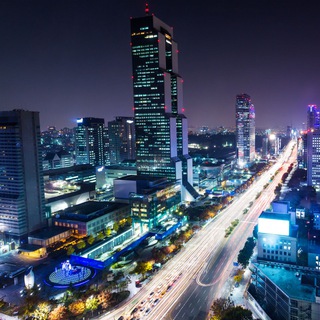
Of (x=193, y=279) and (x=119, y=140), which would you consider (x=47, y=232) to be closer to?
(x=193, y=279)

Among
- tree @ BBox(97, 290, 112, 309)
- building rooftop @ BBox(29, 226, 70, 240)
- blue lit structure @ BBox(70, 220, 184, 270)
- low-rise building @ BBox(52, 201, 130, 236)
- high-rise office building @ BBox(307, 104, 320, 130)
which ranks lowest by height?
tree @ BBox(97, 290, 112, 309)

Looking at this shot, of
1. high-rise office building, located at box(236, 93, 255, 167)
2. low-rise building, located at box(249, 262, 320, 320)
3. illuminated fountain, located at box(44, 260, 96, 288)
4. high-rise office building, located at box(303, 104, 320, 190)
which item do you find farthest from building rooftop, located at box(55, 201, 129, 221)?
high-rise office building, located at box(236, 93, 255, 167)

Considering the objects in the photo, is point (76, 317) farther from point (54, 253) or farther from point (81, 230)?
point (81, 230)

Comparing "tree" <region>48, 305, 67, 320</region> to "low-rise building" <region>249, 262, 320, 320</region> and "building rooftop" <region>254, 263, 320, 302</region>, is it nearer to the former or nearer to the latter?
"low-rise building" <region>249, 262, 320, 320</region>

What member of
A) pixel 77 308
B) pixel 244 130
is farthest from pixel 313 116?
pixel 77 308

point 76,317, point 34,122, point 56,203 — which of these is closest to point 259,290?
point 76,317

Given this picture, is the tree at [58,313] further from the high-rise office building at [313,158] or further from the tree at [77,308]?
the high-rise office building at [313,158]
